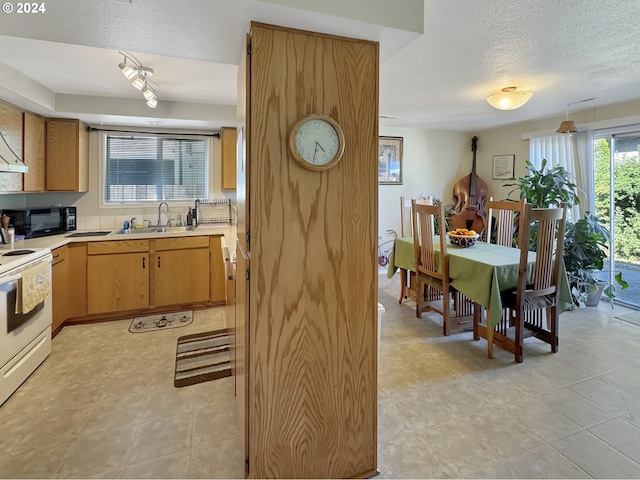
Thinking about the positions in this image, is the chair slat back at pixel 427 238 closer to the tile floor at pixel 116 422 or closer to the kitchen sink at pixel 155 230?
the tile floor at pixel 116 422

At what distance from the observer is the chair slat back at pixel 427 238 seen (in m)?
3.02

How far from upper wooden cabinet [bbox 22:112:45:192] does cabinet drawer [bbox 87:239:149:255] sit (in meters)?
0.74

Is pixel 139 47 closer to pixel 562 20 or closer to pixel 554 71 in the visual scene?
pixel 562 20

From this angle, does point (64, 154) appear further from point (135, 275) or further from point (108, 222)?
point (135, 275)

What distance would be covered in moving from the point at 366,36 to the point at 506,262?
7.02ft

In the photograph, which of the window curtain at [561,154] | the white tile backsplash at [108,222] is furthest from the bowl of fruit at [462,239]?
the white tile backsplash at [108,222]

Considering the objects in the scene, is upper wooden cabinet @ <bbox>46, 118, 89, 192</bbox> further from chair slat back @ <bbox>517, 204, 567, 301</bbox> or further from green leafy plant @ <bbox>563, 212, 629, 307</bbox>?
green leafy plant @ <bbox>563, 212, 629, 307</bbox>

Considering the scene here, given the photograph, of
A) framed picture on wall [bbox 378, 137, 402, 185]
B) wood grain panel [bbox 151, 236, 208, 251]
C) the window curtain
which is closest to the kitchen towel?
wood grain panel [bbox 151, 236, 208, 251]

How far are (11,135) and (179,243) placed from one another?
1.64 m

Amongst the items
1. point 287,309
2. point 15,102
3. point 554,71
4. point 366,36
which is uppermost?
point 554,71

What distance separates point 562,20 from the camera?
1883 mm

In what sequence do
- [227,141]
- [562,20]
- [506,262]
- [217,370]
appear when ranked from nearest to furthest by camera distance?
[562,20], [217,370], [506,262], [227,141]

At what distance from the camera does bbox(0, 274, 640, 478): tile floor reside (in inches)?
64.7

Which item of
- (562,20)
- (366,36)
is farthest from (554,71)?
(366,36)
